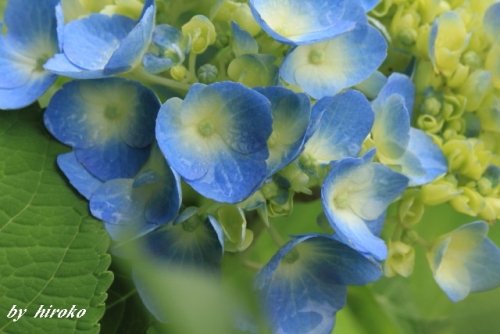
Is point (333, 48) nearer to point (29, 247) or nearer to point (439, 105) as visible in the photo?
point (439, 105)

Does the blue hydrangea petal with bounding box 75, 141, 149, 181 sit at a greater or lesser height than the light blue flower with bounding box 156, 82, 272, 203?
lesser

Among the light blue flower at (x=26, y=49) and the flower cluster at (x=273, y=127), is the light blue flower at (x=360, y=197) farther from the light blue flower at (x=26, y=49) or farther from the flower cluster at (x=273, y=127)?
the light blue flower at (x=26, y=49)

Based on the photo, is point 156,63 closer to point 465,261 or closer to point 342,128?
point 342,128

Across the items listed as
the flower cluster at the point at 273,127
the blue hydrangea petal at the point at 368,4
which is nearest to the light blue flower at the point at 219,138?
the flower cluster at the point at 273,127

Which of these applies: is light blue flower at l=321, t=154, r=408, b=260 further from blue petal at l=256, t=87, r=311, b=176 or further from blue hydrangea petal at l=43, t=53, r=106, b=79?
blue hydrangea petal at l=43, t=53, r=106, b=79

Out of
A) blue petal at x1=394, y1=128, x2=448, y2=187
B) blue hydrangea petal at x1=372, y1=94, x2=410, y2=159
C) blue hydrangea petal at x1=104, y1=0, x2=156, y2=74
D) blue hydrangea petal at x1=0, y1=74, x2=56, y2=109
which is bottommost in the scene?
blue petal at x1=394, y1=128, x2=448, y2=187

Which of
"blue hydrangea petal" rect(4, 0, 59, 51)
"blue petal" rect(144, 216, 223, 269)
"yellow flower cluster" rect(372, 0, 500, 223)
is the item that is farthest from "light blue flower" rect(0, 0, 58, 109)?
"yellow flower cluster" rect(372, 0, 500, 223)
